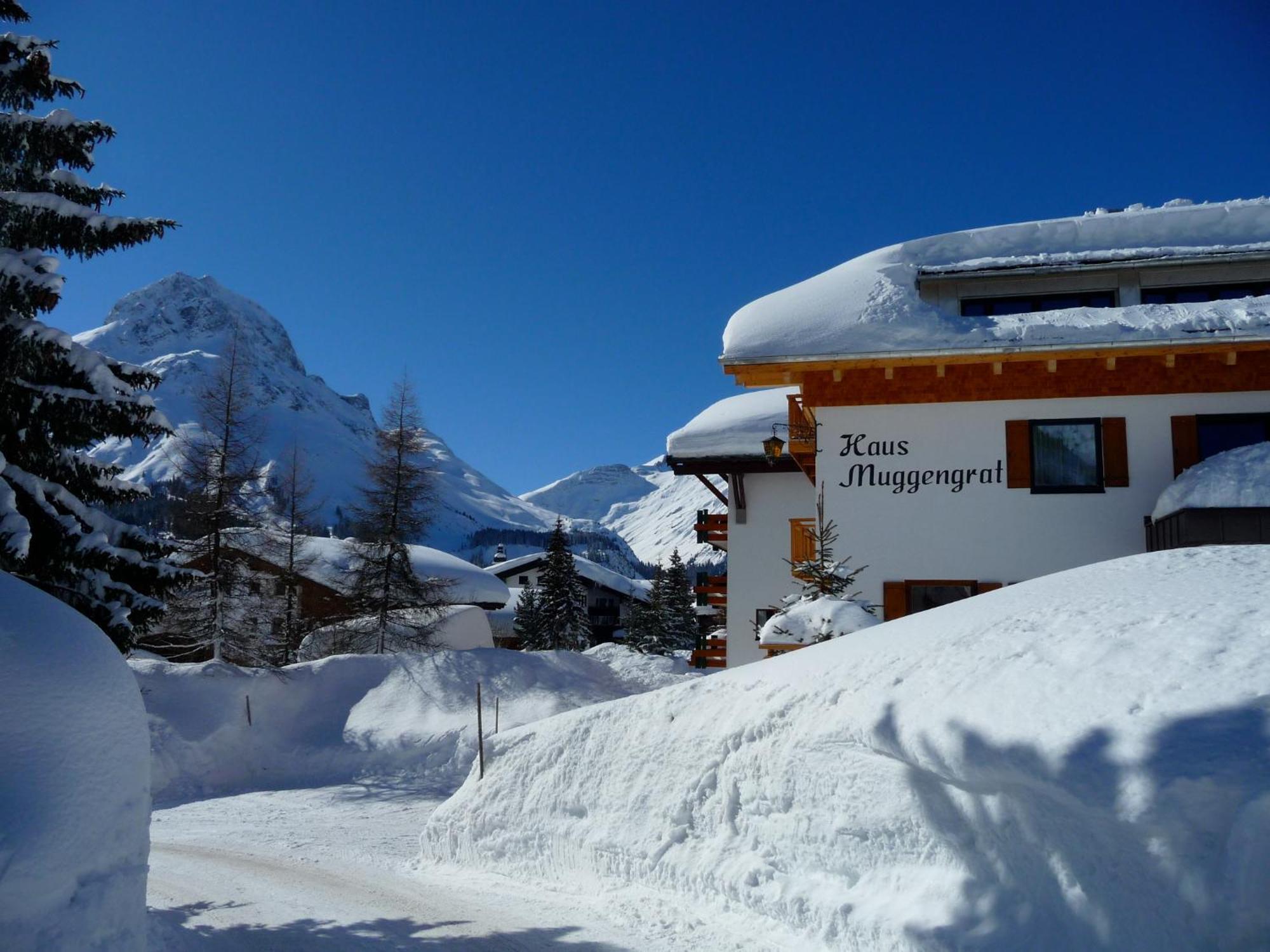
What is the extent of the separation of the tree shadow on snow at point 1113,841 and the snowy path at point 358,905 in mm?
2189

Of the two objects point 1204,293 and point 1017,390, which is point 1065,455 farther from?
point 1204,293

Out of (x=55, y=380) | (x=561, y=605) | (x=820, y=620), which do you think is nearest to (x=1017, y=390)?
(x=820, y=620)

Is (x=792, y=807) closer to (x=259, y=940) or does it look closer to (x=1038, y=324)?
(x=259, y=940)

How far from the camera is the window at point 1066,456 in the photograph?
15172 millimetres

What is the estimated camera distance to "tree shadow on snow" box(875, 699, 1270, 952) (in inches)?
193

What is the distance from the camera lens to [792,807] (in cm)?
787

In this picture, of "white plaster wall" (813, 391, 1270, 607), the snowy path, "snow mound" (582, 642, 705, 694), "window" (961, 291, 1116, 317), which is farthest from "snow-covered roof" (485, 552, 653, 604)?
the snowy path

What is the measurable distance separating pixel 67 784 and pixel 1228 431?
619 inches

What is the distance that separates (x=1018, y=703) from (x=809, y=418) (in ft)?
35.2

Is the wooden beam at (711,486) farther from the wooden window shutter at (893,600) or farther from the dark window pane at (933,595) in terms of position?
the dark window pane at (933,595)

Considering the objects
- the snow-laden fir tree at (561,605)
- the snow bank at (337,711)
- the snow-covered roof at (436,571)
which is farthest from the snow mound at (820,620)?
the snow-laden fir tree at (561,605)

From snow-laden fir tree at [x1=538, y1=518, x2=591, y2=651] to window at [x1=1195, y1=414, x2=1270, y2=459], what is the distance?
35819 mm

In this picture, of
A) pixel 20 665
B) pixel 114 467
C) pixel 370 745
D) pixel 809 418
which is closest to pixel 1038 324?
pixel 809 418

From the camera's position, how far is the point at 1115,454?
15.0m
